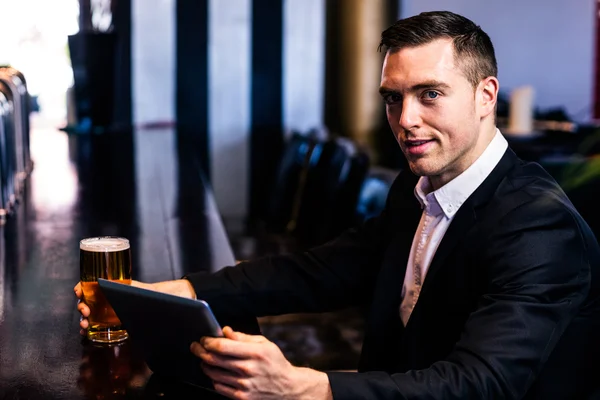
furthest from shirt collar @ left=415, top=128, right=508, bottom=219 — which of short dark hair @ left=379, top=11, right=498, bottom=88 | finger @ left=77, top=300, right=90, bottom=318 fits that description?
finger @ left=77, top=300, right=90, bottom=318

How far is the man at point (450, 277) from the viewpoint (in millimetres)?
1142

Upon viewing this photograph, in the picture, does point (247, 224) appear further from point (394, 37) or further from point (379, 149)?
point (394, 37)

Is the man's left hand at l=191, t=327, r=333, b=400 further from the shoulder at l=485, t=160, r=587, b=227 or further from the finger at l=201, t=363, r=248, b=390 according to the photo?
the shoulder at l=485, t=160, r=587, b=227

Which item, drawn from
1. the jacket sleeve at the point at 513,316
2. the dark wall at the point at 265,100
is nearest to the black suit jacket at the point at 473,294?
the jacket sleeve at the point at 513,316

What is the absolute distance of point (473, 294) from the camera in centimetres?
131

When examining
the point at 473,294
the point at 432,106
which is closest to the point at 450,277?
the point at 473,294

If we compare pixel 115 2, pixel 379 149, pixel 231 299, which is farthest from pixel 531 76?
pixel 231 299

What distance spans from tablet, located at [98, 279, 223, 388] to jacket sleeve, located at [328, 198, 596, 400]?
0.65 feet

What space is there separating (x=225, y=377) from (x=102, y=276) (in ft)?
1.10

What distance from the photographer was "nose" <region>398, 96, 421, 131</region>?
136 cm

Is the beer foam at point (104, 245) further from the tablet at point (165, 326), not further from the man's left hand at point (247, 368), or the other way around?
the man's left hand at point (247, 368)

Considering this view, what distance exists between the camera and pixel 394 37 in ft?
4.53

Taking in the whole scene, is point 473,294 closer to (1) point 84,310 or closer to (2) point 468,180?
(2) point 468,180

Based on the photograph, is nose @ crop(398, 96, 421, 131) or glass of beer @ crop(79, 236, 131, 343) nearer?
glass of beer @ crop(79, 236, 131, 343)
